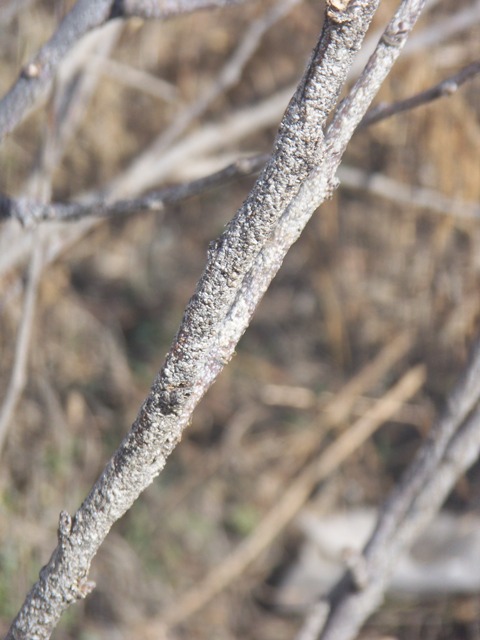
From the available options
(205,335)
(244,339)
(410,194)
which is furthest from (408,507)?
(244,339)

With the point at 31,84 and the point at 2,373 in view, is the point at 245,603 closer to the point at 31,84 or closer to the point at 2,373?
the point at 2,373

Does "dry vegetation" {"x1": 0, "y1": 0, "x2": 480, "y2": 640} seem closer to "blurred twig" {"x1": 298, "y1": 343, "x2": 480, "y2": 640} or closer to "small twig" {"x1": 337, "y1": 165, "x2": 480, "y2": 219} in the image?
"small twig" {"x1": 337, "y1": 165, "x2": 480, "y2": 219}

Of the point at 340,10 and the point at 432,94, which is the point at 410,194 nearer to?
the point at 432,94

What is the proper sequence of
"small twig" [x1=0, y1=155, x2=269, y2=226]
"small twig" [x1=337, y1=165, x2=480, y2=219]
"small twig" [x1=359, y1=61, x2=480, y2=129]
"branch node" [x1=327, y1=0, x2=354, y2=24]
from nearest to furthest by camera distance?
"branch node" [x1=327, y1=0, x2=354, y2=24] < "small twig" [x1=359, y1=61, x2=480, y2=129] < "small twig" [x1=0, y1=155, x2=269, y2=226] < "small twig" [x1=337, y1=165, x2=480, y2=219]

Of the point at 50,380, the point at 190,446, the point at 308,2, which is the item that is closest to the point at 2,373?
the point at 50,380

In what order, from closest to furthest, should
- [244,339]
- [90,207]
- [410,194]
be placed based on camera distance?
1. [90,207]
2. [410,194]
3. [244,339]

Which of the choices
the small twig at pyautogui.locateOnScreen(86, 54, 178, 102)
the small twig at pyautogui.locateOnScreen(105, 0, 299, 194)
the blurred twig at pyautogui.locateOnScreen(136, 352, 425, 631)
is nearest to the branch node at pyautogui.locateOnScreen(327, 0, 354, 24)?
the small twig at pyautogui.locateOnScreen(105, 0, 299, 194)
